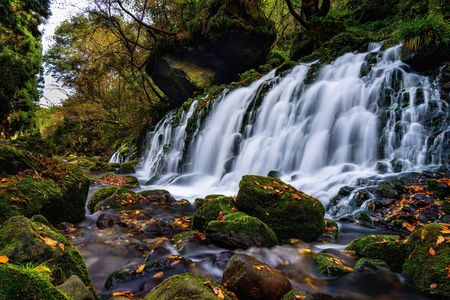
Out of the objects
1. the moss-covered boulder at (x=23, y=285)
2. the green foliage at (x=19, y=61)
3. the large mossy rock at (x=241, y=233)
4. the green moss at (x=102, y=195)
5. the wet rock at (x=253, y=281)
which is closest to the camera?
the moss-covered boulder at (x=23, y=285)

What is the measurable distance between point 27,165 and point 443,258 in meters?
5.74

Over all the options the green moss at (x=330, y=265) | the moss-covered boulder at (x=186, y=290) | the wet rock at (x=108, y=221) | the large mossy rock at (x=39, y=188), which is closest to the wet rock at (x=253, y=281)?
the moss-covered boulder at (x=186, y=290)

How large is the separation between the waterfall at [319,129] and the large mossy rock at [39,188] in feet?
13.3

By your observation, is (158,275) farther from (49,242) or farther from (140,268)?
(49,242)

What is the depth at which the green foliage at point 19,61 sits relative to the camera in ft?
52.7

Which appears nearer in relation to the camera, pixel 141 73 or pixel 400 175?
pixel 400 175

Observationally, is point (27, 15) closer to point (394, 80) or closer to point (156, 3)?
point (156, 3)

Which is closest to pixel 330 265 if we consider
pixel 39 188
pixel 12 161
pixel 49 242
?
pixel 49 242

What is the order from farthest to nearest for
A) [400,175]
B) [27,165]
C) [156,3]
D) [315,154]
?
1. [156,3]
2. [315,154]
3. [400,175]
4. [27,165]

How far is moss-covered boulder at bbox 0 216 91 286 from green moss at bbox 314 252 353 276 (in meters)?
2.33

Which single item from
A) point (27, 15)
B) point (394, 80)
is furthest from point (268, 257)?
point (27, 15)

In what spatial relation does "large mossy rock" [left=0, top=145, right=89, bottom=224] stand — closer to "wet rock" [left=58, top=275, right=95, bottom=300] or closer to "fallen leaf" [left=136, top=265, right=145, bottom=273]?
"fallen leaf" [left=136, top=265, right=145, bottom=273]

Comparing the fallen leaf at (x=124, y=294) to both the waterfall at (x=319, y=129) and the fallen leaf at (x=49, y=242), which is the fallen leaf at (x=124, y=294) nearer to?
the fallen leaf at (x=49, y=242)

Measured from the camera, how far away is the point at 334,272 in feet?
10.6
